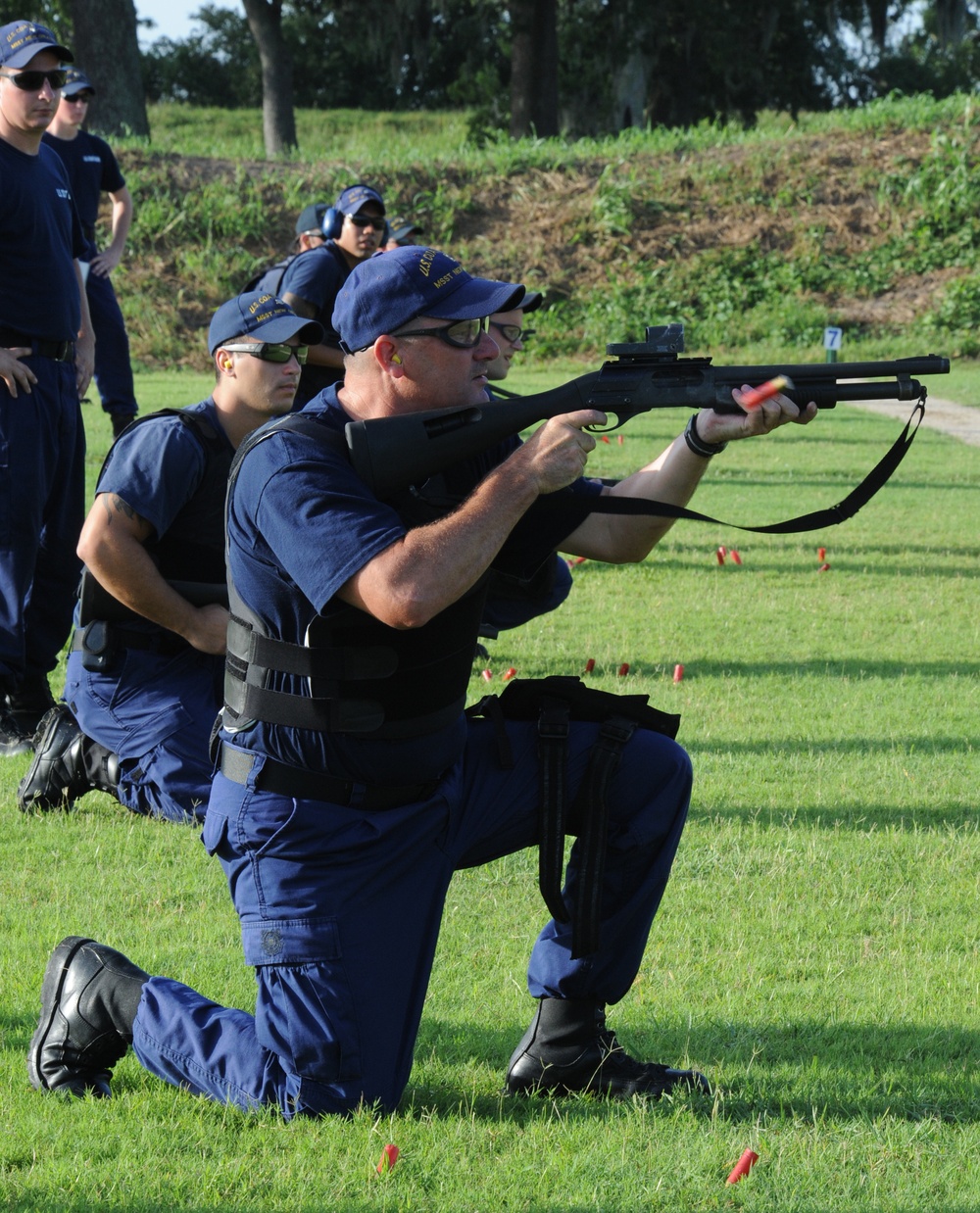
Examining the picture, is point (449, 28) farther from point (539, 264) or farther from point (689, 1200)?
point (689, 1200)

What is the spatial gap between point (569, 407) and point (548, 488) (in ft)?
1.45

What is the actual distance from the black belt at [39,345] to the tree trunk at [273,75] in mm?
31634

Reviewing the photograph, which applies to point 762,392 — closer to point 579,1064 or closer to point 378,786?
point 378,786

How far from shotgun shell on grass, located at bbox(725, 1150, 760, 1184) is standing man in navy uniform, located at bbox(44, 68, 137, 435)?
848 centimetres

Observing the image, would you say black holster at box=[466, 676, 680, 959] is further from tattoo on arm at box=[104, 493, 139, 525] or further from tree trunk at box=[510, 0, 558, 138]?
tree trunk at box=[510, 0, 558, 138]

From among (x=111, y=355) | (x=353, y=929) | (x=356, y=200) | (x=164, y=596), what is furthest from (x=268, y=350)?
(x=111, y=355)

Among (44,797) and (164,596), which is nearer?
(164,596)

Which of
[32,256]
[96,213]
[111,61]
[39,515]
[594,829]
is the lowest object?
[594,829]

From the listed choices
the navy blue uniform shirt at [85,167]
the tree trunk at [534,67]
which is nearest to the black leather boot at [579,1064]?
the navy blue uniform shirt at [85,167]

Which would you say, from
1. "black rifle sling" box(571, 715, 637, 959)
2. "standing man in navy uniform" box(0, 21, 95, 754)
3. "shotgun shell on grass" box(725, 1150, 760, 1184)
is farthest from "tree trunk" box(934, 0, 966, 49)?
"shotgun shell on grass" box(725, 1150, 760, 1184)

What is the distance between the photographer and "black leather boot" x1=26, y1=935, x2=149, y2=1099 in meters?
3.64

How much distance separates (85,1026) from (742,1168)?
1.64 m

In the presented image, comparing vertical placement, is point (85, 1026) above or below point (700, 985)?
above

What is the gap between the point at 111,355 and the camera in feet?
41.8
